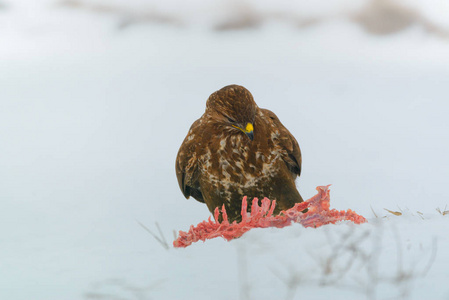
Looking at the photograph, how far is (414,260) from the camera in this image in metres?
2.71

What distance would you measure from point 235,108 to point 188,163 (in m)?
0.99

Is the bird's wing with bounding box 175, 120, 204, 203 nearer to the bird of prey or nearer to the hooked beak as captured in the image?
the bird of prey

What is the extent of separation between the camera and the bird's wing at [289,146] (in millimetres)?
5457

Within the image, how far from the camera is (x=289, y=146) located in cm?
547

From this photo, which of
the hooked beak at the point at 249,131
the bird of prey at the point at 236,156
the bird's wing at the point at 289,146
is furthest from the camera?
the bird's wing at the point at 289,146

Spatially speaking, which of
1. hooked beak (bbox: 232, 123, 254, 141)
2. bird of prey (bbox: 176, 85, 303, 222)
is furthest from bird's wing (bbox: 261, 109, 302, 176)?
hooked beak (bbox: 232, 123, 254, 141)

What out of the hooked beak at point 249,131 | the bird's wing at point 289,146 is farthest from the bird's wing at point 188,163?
the bird's wing at point 289,146

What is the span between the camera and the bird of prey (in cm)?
519

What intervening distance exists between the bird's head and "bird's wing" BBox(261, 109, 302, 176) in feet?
1.49

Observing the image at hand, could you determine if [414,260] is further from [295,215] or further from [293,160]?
[293,160]

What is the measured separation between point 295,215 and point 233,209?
66.9 inches

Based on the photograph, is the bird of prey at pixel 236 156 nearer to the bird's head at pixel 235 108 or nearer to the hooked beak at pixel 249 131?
the bird's head at pixel 235 108

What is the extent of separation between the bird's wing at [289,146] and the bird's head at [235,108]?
455 mm

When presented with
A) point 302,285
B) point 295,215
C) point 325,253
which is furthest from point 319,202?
point 302,285
